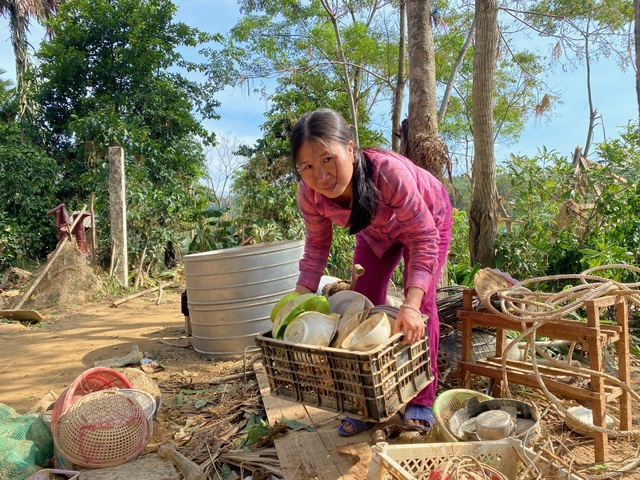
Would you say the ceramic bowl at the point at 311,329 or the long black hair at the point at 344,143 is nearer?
the ceramic bowl at the point at 311,329

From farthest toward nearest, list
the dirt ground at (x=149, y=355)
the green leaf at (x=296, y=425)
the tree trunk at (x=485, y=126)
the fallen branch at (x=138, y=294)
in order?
the fallen branch at (x=138, y=294) < the tree trunk at (x=485, y=126) < the dirt ground at (x=149, y=355) < the green leaf at (x=296, y=425)

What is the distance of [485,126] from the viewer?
17.4 ft

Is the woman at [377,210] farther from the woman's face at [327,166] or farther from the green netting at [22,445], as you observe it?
the green netting at [22,445]

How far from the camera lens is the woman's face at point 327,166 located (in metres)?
2.11

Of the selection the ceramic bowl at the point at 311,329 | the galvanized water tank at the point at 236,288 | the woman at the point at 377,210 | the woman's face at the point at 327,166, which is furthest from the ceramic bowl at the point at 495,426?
the galvanized water tank at the point at 236,288

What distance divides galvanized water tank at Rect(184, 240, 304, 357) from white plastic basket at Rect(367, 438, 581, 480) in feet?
8.99

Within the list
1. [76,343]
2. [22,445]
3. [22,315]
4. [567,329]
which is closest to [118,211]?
[22,315]

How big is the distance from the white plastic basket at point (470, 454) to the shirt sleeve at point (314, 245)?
1.03 m

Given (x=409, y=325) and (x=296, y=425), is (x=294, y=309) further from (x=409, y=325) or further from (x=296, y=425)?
(x=296, y=425)

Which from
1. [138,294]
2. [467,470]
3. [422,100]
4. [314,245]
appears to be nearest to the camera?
[467,470]

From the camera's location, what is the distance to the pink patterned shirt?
2.28m

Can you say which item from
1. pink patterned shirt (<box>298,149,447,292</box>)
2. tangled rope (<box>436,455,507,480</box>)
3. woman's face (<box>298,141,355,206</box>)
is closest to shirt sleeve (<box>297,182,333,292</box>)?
pink patterned shirt (<box>298,149,447,292</box>)

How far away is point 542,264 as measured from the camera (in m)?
5.26

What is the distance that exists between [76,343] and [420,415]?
441 cm
